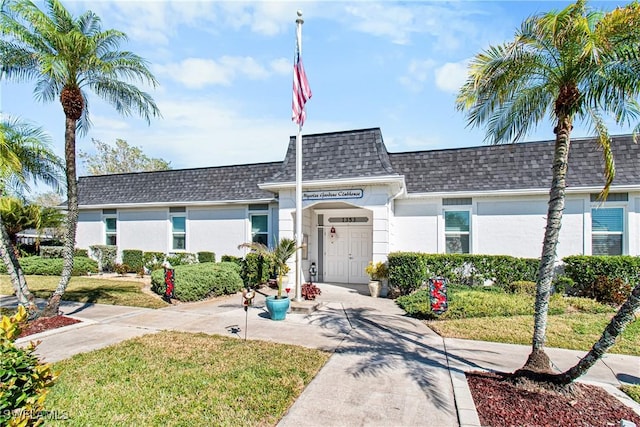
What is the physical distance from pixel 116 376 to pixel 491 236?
1246 cm

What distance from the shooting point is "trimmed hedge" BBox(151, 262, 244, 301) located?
36.2ft

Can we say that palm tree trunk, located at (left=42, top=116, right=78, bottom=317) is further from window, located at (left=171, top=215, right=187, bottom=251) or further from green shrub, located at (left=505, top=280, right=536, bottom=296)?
green shrub, located at (left=505, top=280, right=536, bottom=296)

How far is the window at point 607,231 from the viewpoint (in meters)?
11.6

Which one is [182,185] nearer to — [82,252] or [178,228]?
[178,228]

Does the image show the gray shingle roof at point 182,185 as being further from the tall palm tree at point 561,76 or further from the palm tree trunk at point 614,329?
the palm tree trunk at point 614,329

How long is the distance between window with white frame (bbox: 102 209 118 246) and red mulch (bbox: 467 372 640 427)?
1990cm

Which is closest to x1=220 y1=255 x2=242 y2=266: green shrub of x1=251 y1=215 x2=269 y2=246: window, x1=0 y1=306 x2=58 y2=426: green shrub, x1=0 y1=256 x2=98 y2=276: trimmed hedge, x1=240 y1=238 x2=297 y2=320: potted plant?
x1=251 y1=215 x2=269 y2=246: window

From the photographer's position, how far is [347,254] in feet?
48.9

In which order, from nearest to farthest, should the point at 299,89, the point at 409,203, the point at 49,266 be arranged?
the point at 299,89, the point at 409,203, the point at 49,266

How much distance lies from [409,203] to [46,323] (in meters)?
12.1

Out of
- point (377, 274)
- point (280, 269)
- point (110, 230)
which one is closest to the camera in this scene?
point (280, 269)

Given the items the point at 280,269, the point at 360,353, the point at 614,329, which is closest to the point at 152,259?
the point at 280,269

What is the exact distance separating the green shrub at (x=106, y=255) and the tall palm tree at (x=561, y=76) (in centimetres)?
1900

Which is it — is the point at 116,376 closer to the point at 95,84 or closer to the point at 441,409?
the point at 441,409
